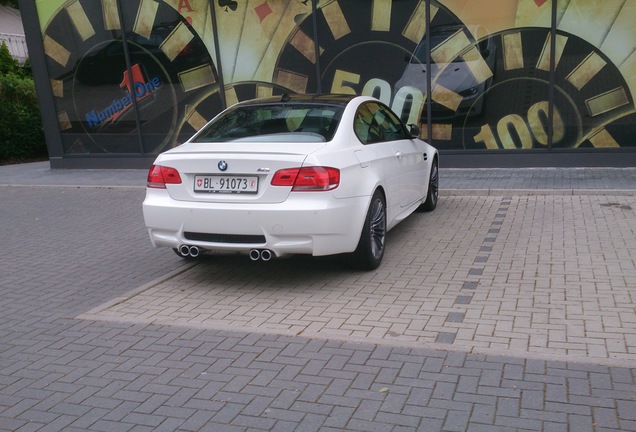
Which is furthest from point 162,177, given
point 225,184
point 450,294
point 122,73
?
point 122,73

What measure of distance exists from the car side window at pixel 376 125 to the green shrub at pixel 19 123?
14234mm

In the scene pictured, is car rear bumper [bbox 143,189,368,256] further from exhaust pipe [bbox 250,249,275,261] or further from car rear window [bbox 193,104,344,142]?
car rear window [bbox 193,104,344,142]

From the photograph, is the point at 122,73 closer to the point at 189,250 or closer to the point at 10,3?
the point at 189,250

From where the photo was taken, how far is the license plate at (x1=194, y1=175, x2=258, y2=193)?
209 inches

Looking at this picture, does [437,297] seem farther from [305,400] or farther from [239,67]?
[239,67]

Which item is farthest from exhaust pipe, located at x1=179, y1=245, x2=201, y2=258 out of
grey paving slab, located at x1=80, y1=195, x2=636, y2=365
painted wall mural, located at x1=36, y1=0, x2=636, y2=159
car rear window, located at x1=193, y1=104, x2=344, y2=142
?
painted wall mural, located at x1=36, y1=0, x2=636, y2=159

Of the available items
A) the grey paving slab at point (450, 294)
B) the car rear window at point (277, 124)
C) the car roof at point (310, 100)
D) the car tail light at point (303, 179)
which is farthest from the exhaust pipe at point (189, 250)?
the car roof at point (310, 100)

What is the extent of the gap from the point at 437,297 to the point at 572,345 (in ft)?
4.18

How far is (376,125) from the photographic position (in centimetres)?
671

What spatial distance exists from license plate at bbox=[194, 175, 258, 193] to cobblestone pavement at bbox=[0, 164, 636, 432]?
3.02 feet

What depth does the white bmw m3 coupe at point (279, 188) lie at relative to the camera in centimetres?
523

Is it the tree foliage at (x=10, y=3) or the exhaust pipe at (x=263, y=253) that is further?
the tree foliage at (x=10, y=3)

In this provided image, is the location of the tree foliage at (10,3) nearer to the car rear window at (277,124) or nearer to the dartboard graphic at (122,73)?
the dartboard graphic at (122,73)

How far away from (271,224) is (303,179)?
1.50ft
